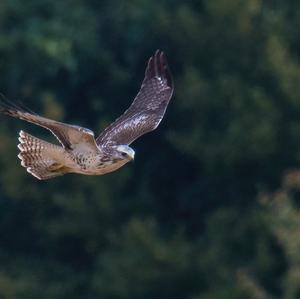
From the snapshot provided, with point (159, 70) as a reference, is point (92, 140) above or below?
below

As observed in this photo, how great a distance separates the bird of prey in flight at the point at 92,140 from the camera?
31.7 feet

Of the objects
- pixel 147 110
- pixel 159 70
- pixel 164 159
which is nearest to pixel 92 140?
pixel 147 110

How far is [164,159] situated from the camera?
23.8 m

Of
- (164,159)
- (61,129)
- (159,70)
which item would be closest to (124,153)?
(61,129)

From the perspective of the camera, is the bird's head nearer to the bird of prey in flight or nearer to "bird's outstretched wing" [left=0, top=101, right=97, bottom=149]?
the bird of prey in flight

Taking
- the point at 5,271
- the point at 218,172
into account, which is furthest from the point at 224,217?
the point at 5,271

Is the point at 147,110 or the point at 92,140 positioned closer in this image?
the point at 92,140

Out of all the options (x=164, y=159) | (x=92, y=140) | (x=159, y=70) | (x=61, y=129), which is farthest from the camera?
(x=164, y=159)

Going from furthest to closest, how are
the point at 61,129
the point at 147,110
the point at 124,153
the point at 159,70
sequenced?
the point at 159,70 → the point at 147,110 → the point at 124,153 → the point at 61,129

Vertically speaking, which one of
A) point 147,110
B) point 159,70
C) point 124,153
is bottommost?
point 124,153

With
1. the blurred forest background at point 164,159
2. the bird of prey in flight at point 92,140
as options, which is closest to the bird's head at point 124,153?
the bird of prey in flight at point 92,140

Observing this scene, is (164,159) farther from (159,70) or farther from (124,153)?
(124,153)

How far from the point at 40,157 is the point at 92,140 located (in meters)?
0.59

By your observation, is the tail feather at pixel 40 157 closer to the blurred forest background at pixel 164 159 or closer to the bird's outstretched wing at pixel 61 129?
the bird's outstretched wing at pixel 61 129
